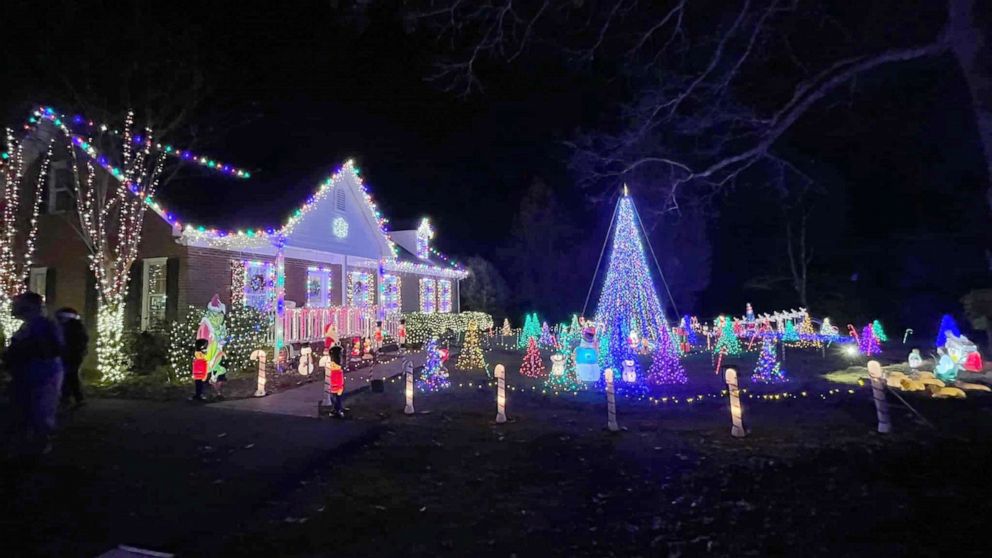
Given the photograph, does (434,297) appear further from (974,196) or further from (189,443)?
(974,196)

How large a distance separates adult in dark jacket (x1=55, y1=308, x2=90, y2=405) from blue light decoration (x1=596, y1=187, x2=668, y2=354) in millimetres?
10529

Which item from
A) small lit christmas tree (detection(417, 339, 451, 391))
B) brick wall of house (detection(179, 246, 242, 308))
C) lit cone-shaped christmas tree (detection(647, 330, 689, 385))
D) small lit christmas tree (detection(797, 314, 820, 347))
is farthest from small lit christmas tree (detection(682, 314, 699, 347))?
brick wall of house (detection(179, 246, 242, 308))

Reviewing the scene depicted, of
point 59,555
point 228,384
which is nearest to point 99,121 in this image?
point 228,384

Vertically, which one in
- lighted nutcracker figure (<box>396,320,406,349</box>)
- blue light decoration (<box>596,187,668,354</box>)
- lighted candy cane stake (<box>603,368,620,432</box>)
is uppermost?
blue light decoration (<box>596,187,668,354</box>)

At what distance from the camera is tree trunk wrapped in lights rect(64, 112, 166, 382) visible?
42.7 feet

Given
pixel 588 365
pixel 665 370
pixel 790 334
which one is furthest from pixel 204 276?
pixel 790 334

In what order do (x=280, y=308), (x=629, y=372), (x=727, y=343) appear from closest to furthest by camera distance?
(x=629, y=372), (x=280, y=308), (x=727, y=343)

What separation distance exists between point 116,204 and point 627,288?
1250 cm

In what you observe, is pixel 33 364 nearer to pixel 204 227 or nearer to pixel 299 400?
pixel 299 400

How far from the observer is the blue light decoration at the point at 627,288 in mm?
13922

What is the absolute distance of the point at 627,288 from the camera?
14.0m

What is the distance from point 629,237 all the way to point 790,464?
813cm

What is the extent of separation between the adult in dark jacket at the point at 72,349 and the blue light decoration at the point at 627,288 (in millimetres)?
10529

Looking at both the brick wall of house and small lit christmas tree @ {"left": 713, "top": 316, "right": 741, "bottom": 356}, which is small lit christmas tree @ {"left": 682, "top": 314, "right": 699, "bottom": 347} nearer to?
small lit christmas tree @ {"left": 713, "top": 316, "right": 741, "bottom": 356}
